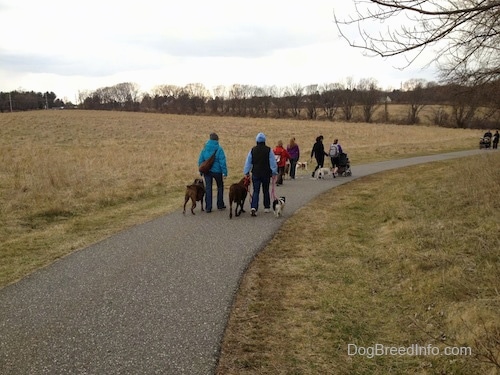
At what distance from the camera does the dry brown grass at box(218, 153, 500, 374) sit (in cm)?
385

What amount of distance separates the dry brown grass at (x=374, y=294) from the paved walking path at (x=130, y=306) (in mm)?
337

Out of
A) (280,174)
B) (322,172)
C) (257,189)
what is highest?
(257,189)

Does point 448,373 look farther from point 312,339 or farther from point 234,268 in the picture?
point 234,268

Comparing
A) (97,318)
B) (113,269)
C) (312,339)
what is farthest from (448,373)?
(113,269)

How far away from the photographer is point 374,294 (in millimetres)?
5344

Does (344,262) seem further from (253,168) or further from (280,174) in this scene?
(280,174)

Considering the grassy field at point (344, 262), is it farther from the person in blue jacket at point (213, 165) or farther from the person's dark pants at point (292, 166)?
the person's dark pants at point (292, 166)

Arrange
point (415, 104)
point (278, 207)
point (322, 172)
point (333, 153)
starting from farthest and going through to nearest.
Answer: point (415, 104) → point (333, 153) → point (322, 172) → point (278, 207)

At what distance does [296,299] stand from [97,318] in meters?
2.44

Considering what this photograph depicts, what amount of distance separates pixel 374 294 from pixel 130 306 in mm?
3189

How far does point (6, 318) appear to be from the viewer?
457 cm

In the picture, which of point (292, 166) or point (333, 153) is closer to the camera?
point (292, 166)

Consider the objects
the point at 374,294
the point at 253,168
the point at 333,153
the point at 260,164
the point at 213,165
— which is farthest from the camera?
the point at 333,153

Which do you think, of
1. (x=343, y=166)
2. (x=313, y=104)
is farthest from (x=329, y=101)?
(x=343, y=166)
